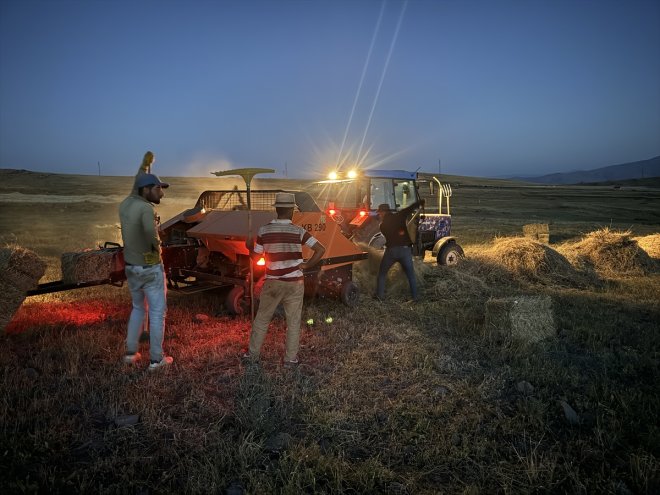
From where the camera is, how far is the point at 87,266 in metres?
5.71

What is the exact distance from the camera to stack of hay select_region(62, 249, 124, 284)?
5.68 meters

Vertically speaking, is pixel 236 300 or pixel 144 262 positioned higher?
pixel 144 262

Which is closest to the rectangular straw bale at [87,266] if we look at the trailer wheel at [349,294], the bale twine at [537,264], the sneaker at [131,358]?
the sneaker at [131,358]

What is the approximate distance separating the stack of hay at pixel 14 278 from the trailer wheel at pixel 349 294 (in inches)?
174

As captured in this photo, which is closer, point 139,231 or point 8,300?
point 139,231

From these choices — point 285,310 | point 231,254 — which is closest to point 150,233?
point 285,310

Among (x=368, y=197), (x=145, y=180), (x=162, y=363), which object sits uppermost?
(x=145, y=180)

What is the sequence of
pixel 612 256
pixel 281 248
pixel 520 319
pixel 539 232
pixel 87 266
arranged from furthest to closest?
pixel 539 232 → pixel 612 256 → pixel 520 319 → pixel 87 266 → pixel 281 248

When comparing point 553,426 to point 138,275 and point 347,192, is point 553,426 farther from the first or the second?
point 347,192

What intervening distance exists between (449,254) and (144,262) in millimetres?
8117

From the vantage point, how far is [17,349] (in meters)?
5.26

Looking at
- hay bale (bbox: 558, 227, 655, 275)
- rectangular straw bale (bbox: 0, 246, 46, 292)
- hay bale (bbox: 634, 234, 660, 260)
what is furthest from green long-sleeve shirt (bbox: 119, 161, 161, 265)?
hay bale (bbox: 634, 234, 660, 260)

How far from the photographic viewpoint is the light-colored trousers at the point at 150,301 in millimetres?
4746

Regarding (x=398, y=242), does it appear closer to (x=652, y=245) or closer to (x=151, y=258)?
(x=151, y=258)
